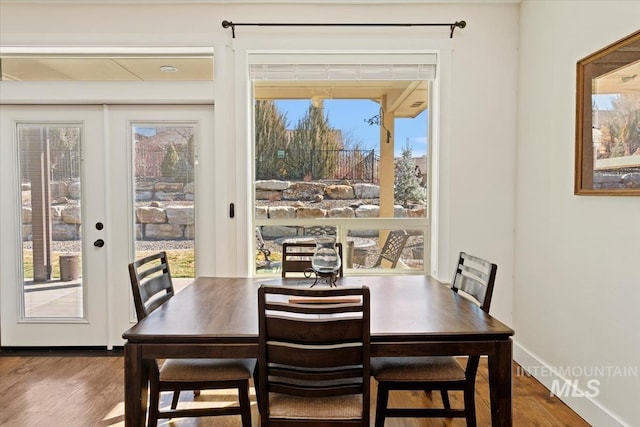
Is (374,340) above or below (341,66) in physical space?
below

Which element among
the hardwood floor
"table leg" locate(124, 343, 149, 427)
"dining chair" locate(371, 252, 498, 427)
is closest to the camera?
"table leg" locate(124, 343, 149, 427)

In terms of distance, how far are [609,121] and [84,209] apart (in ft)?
11.7

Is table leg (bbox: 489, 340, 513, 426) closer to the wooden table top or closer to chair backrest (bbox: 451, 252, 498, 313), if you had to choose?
the wooden table top

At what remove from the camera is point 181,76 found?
3.15 m

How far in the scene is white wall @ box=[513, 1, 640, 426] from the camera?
6.63 feet

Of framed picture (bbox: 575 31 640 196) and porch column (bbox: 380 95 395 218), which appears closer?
framed picture (bbox: 575 31 640 196)

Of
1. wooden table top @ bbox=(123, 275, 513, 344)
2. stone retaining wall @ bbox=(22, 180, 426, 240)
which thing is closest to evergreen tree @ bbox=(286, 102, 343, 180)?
stone retaining wall @ bbox=(22, 180, 426, 240)

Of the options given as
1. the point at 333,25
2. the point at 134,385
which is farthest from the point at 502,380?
the point at 333,25

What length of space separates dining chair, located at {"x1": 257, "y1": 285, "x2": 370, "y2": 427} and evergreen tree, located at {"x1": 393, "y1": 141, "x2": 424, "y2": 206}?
1924 mm

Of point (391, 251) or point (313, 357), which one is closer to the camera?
point (313, 357)

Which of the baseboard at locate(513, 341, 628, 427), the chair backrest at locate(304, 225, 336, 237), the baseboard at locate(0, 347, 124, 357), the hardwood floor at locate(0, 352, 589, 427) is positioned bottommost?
the hardwood floor at locate(0, 352, 589, 427)

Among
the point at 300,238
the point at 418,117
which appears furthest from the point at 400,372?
the point at 418,117

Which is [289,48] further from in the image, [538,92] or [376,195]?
[538,92]

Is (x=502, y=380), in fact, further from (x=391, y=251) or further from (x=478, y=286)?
(x=391, y=251)
